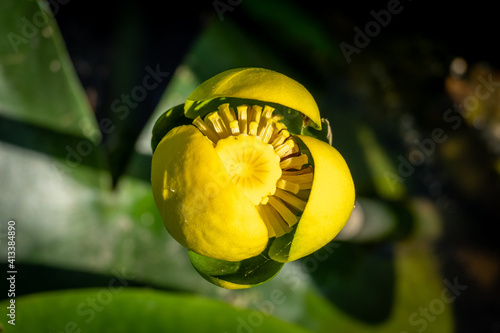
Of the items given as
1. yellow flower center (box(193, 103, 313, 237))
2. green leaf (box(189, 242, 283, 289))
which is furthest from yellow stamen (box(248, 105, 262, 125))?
green leaf (box(189, 242, 283, 289))

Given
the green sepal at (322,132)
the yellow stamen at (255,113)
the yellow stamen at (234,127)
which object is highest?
the green sepal at (322,132)

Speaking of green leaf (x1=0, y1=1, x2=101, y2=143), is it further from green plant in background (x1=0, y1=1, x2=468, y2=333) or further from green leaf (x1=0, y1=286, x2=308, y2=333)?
green leaf (x1=0, y1=286, x2=308, y2=333)

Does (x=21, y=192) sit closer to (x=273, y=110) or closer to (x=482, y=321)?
(x=273, y=110)

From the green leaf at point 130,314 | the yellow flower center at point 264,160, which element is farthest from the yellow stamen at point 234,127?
the green leaf at point 130,314

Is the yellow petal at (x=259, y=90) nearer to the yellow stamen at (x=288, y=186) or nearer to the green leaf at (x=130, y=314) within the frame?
the yellow stamen at (x=288, y=186)

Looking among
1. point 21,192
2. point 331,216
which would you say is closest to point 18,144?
point 21,192

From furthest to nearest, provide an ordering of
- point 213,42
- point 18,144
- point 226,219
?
point 213,42 < point 18,144 < point 226,219

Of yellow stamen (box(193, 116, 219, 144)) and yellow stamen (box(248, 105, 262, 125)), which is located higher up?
yellow stamen (box(248, 105, 262, 125))
